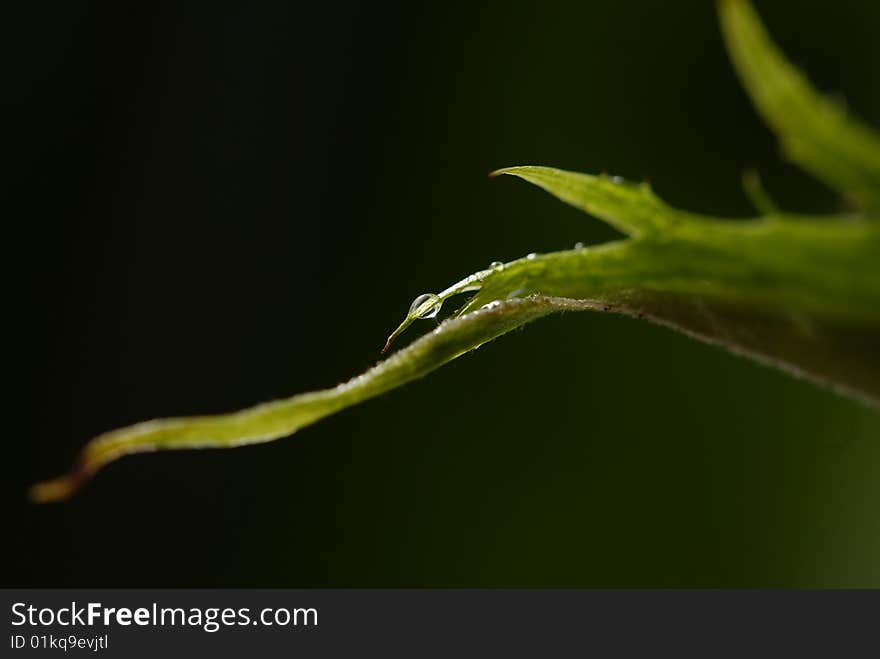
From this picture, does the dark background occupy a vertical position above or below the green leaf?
above

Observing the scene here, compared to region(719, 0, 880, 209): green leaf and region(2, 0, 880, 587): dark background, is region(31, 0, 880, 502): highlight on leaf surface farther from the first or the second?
region(2, 0, 880, 587): dark background

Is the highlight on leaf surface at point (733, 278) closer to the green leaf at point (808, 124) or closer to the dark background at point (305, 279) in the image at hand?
the green leaf at point (808, 124)

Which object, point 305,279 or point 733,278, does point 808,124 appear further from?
point 305,279

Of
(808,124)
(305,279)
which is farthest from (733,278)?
(305,279)

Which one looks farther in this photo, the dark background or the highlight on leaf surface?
the dark background

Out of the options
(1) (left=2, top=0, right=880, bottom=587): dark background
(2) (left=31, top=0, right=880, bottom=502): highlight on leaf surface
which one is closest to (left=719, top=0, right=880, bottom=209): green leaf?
(2) (left=31, top=0, right=880, bottom=502): highlight on leaf surface

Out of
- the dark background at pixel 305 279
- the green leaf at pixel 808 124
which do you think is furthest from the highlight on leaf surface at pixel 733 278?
the dark background at pixel 305 279
